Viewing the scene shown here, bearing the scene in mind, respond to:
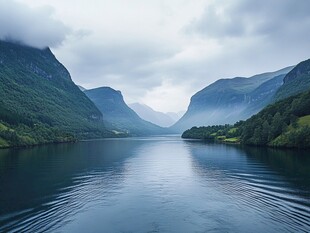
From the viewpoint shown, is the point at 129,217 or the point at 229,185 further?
the point at 229,185

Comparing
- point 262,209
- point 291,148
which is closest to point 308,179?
point 262,209

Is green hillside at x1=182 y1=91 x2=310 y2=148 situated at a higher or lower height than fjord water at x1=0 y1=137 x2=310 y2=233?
higher

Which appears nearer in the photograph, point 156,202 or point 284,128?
point 156,202

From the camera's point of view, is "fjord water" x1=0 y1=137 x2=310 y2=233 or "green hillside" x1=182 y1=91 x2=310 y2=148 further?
"green hillside" x1=182 y1=91 x2=310 y2=148

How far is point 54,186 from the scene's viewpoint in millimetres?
52469

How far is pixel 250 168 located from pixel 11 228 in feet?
192

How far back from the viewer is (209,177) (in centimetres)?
6269

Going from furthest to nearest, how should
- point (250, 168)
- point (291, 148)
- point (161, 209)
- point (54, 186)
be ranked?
point (291, 148) < point (250, 168) < point (54, 186) < point (161, 209)

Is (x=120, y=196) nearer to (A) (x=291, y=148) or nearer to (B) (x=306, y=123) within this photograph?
(A) (x=291, y=148)

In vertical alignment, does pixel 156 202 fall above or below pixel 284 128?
below

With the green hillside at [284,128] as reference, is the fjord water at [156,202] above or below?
below

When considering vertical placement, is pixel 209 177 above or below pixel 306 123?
below

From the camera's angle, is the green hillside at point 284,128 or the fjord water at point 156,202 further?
the green hillside at point 284,128

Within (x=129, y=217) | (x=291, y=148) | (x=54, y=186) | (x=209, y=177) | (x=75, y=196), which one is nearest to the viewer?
(x=129, y=217)
